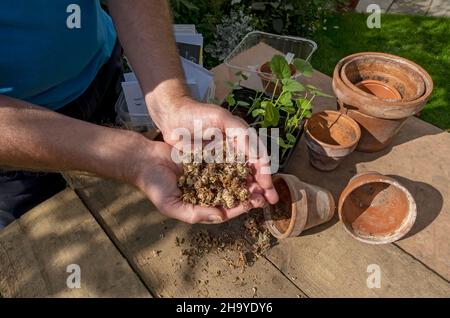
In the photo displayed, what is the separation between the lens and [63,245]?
1.37 m

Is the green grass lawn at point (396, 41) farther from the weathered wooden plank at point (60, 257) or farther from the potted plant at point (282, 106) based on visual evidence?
the weathered wooden plank at point (60, 257)

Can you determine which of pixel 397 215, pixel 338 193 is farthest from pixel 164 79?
pixel 397 215

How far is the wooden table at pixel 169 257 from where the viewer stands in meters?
1.30

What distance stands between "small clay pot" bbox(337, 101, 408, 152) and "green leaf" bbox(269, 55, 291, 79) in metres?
0.32

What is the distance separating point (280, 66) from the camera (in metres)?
1.66

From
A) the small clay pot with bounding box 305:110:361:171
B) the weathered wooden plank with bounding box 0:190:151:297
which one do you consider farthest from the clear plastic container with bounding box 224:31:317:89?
the weathered wooden plank with bounding box 0:190:151:297

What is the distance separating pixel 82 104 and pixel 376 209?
146 centimetres

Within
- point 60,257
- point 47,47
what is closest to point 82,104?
point 47,47

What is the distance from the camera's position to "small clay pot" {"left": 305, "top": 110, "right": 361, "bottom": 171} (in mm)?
1570

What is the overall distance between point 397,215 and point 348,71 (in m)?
0.75

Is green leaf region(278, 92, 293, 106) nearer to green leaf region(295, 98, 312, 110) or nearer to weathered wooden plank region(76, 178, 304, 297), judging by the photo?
green leaf region(295, 98, 312, 110)

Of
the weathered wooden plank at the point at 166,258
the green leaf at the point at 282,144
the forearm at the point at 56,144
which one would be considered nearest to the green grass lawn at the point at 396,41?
the green leaf at the point at 282,144
